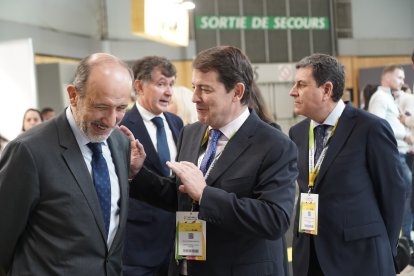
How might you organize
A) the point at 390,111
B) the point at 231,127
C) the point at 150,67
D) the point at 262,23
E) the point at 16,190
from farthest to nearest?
the point at 262,23 → the point at 390,111 → the point at 150,67 → the point at 231,127 → the point at 16,190

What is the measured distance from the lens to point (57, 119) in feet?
6.48

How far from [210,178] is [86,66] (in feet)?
2.05

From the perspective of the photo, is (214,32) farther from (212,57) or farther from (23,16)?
(212,57)

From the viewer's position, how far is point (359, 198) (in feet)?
9.35

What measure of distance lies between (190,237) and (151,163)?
3.06 ft

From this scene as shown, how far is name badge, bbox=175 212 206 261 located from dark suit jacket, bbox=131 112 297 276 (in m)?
0.03

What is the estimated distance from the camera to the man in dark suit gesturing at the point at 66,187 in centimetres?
182

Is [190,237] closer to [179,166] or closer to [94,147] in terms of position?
[179,166]

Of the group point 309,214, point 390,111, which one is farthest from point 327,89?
point 390,111

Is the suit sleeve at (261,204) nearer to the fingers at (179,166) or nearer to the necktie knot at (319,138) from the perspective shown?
the fingers at (179,166)

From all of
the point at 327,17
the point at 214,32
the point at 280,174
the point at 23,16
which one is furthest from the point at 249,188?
the point at 327,17

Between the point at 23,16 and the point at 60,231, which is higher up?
the point at 23,16

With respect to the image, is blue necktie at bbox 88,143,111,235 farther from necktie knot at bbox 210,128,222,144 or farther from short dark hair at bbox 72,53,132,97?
necktie knot at bbox 210,128,222,144

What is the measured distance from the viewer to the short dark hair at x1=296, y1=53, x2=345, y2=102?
299cm
